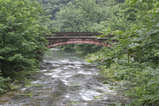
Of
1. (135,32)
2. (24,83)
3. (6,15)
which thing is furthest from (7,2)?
(135,32)

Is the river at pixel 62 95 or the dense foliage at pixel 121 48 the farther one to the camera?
the river at pixel 62 95

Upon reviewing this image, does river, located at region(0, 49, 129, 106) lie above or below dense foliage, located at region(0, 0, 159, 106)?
below

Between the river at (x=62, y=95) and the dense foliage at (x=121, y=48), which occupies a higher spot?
the dense foliage at (x=121, y=48)

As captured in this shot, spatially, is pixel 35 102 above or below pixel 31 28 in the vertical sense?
below

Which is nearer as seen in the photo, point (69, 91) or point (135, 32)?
point (135, 32)

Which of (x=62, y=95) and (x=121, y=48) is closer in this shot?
(x=121, y=48)

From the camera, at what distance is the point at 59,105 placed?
29.3 feet

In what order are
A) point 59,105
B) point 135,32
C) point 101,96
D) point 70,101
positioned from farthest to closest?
point 101,96
point 70,101
point 59,105
point 135,32

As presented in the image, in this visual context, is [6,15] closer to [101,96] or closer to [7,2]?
[7,2]

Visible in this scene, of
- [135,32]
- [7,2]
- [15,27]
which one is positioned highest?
[7,2]

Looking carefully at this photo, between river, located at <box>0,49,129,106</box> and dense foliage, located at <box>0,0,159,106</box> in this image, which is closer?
dense foliage, located at <box>0,0,159,106</box>

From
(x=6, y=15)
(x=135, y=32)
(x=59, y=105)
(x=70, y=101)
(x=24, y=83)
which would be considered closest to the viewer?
(x=135, y=32)

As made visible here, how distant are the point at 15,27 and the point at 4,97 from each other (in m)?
5.03

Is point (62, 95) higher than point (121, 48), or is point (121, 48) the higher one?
point (121, 48)
